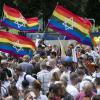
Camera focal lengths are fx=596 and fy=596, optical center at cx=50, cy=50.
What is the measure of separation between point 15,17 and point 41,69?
1008cm

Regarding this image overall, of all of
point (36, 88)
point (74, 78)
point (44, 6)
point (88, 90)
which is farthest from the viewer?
point (44, 6)

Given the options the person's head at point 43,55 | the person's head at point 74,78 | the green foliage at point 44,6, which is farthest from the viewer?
the green foliage at point 44,6

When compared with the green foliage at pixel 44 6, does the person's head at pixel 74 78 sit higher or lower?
lower

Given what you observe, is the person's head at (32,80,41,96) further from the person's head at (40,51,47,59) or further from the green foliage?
the green foliage

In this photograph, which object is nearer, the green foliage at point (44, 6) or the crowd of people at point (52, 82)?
the crowd of people at point (52, 82)

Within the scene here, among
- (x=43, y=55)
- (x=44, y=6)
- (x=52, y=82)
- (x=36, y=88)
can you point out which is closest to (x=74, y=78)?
(x=52, y=82)

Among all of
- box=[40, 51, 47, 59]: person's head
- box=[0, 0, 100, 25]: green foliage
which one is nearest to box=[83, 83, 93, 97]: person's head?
box=[40, 51, 47, 59]: person's head

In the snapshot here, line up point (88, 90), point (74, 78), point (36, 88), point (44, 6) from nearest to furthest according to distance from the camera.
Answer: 1. point (88, 90)
2. point (36, 88)
3. point (74, 78)
4. point (44, 6)

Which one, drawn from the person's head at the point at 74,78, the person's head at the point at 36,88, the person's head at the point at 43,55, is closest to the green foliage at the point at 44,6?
the person's head at the point at 43,55

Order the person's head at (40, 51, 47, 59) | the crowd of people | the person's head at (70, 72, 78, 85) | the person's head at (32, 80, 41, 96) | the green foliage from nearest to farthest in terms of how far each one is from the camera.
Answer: the crowd of people → the person's head at (32, 80, 41, 96) → the person's head at (70, 72, 78, 85) → the person's head at (40, 51, 47, 59) → the green foliage

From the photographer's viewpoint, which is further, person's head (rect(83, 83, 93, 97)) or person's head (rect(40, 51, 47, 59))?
person's head (rect(40, 51, 47, 59))

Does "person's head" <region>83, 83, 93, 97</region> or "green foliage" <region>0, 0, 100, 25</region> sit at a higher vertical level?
"green foliage" <region>0, 0, 100, 25</region>

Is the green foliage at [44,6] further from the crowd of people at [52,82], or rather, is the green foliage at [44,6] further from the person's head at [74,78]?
the person's head at [74,78]

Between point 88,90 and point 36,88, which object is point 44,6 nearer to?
point 36,88
